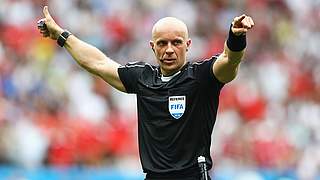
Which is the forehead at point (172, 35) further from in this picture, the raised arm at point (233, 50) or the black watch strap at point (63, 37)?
the black watch strap at point (63, 37)

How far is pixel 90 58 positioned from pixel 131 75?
56 cm

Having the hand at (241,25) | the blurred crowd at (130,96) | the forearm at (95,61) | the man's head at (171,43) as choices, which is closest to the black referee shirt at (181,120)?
the man's head at (171,43)

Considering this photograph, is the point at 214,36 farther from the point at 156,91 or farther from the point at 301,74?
the point at 156,91

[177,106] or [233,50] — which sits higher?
[233,50]

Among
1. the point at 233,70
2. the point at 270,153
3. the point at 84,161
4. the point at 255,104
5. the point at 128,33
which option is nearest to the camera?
the point at 233,70

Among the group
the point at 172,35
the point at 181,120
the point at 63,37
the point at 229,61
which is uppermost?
the point at 63,37

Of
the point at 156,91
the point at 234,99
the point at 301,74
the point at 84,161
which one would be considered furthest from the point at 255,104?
the point at 156,91

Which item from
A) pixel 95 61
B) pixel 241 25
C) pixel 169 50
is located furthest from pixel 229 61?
pixel 95 61

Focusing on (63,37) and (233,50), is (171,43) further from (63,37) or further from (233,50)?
(63,37)

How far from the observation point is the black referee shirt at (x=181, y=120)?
8.19 meters

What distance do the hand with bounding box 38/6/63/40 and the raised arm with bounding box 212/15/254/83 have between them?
161cm

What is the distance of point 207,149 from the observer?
8.26m

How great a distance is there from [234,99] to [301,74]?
2342 mm

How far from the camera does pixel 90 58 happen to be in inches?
357
